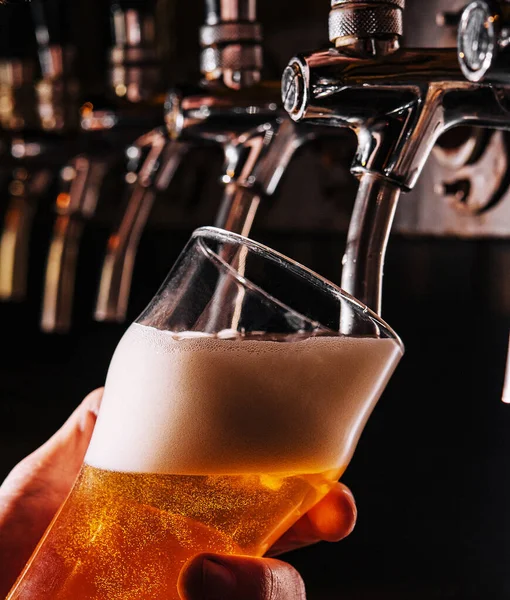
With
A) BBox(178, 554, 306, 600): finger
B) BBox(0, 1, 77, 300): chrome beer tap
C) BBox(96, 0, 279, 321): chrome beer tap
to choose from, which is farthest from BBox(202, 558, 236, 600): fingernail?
BBox(0, 1, 77, 300): chrome beer tap

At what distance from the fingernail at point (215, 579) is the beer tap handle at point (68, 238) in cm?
66

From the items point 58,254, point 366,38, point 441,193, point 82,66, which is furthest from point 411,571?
point 82,66

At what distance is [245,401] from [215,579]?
0.31 feet

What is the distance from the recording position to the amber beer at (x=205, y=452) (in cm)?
54

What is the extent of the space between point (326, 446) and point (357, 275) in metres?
0.10

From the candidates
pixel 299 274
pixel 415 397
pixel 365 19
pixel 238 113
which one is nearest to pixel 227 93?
pixel 238 113

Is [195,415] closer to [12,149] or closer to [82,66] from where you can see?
[12,149]

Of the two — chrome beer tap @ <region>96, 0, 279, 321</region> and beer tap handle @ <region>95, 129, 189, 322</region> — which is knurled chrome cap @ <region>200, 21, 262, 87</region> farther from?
beer tap handle @ <region>95, 129, 189, 322</region>

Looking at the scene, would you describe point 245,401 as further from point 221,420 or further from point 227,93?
point 227,93

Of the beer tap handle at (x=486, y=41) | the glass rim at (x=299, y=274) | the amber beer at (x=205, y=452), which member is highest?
the beer tap handle at (x=486, y=41)

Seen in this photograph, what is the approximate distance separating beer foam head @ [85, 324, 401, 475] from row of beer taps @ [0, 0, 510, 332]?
30 mm

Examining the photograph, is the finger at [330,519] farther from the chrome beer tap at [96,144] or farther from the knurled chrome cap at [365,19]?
the chrome beer tap at [96,144]

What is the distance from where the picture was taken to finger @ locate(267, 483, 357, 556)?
688 mm

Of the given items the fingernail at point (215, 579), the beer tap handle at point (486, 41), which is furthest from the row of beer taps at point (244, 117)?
the fingernail at point (215, 579)
